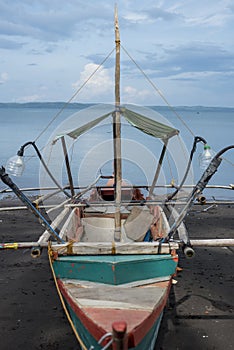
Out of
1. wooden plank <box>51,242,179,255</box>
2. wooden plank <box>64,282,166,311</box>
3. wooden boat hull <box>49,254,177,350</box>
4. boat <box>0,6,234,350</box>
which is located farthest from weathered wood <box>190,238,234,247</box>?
wooden plank <box>64,282,166,311</box>

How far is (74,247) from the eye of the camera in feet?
18.4

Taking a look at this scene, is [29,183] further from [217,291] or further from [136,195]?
[217,291]

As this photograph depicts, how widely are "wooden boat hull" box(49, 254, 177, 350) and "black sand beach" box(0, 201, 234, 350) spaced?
1385 millimetres

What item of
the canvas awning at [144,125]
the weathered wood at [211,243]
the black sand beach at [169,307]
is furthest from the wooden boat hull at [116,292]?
the canvas awning at [144,125]

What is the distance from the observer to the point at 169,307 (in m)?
7.23

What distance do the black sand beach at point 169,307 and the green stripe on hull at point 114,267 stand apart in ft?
4.48

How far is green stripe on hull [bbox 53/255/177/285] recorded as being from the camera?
5156 millimetres

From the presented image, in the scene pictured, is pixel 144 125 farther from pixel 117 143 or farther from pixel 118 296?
pixel 118 296

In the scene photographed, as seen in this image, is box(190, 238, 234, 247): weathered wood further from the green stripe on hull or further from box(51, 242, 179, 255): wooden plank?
the green stripe on hull

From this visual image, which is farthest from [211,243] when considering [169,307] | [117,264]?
[169,307]

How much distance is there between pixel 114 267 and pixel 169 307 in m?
2.58

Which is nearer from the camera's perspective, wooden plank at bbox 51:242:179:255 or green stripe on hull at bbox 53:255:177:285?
green stripe on hull at bbox 53:255:177:285

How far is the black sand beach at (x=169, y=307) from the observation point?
244 inches

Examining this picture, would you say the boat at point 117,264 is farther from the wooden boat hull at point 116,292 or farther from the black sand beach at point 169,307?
the black sand beach at point 169,307
